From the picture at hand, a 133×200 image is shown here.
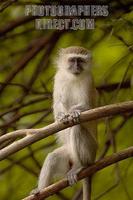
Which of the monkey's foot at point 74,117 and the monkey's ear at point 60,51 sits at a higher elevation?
the monkey's ear at point 60,51

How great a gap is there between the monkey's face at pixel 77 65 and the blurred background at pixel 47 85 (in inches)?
6.6

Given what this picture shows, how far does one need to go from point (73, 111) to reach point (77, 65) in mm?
→ 428

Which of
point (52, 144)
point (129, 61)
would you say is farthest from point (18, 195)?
point (129, 61)

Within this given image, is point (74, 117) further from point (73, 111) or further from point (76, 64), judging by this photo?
point (76, 64)

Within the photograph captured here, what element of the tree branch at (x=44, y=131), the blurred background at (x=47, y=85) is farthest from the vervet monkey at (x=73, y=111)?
the tree branch at (x=44, y=131)

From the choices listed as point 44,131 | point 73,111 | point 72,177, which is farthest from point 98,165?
point 44,131

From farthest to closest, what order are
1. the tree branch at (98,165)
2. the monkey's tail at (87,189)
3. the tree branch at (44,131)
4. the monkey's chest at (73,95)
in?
the monkey's chest at (73,95)
the monkey's tail at (87,189)
the tree branch at (98,165)
the tree branch at (44,131)

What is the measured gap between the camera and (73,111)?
13.0 ft

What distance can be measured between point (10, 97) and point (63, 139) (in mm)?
534

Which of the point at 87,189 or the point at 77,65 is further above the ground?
the point at 77,65

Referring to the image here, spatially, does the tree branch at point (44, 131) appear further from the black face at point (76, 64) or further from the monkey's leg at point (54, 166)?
the black face at point (76, 64)

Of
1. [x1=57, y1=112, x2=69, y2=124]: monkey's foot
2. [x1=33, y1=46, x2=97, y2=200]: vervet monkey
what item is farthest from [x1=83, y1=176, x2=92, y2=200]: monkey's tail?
[x1=57, y1=112, x2=69, y2=124]: monkey's foot

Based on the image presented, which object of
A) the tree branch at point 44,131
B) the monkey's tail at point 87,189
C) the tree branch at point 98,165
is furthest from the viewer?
the monkey's tail at point 87,189

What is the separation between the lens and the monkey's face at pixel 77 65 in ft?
14.1
